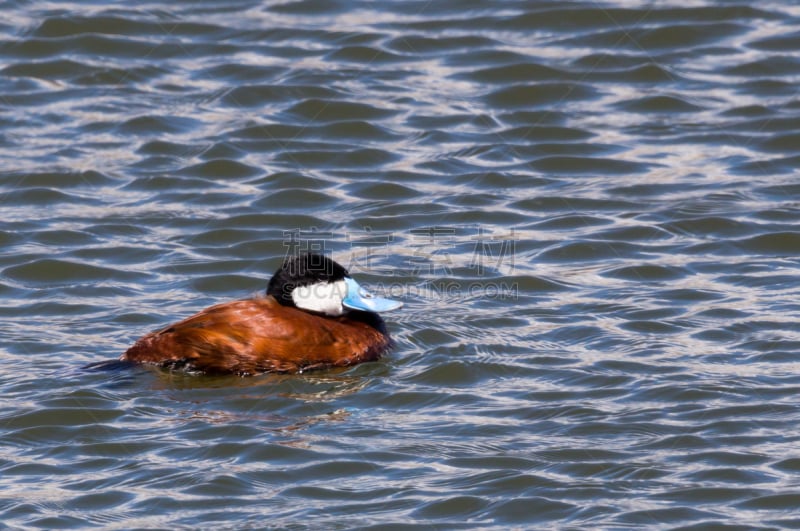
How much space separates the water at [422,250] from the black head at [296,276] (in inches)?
22.4

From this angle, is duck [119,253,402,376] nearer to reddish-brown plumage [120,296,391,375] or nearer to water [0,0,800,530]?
reddish-brown plumage [120,296,391,375]

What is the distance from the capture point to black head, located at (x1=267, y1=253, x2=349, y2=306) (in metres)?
7.81

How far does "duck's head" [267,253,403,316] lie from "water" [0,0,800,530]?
0.94ft

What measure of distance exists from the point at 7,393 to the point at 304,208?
10.8ft

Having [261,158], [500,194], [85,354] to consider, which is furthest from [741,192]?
[85,354]

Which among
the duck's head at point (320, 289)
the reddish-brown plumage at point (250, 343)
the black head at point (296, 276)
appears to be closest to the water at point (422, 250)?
the reddish-brown plumage at point (250, 343)

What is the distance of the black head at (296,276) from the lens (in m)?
7.81

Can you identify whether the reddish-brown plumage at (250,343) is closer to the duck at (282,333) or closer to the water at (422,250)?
the duck at (282,333)

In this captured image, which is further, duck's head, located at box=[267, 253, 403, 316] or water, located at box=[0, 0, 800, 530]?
duck's head, located at box=[267, 253, 403, 316]

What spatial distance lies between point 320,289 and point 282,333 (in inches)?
20.9

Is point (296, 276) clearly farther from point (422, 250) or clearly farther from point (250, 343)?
point (422, 250)

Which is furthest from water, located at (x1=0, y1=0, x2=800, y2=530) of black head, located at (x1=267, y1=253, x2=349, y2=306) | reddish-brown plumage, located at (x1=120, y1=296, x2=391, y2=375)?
black head, located at (x1=267, y1=253, x2=349, y2=306)

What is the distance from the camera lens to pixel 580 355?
7527 millimetres

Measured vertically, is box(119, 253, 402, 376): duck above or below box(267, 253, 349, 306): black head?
below
